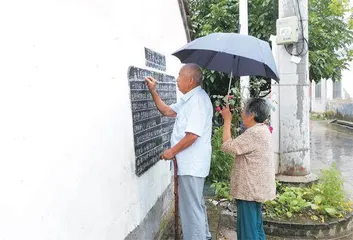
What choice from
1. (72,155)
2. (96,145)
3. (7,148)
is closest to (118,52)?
(96,145)

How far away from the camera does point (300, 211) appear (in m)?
4.29

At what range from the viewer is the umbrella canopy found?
9.21ft

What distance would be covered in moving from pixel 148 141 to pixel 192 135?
70cm

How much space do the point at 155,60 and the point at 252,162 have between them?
159 centimetres

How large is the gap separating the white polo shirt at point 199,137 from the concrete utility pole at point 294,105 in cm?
269

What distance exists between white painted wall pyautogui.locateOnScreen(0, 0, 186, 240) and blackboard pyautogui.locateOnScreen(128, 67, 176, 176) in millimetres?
120

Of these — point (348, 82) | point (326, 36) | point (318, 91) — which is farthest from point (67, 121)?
point (318, 91)

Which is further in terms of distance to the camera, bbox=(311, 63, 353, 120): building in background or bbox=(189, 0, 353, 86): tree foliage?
bbox=(311, 63, 353, 120): building in background

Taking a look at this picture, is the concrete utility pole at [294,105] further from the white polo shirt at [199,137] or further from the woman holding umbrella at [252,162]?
the white polo shirt at [199,137]

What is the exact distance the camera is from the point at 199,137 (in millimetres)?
2885

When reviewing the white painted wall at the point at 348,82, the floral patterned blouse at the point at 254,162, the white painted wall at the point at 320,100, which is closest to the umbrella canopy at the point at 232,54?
the floral patterned blouse at the point at 254,162

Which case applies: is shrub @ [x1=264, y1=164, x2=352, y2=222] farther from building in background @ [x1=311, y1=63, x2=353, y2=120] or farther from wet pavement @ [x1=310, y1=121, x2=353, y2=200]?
building in background @ [x1=311, y1=63, x2=353, y2=120]

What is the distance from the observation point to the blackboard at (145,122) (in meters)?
2.98

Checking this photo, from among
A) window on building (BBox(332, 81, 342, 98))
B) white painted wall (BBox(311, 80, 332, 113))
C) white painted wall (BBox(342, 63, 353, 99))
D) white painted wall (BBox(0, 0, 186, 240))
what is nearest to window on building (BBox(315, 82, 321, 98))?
white painted wall (BBox(311, 80, 332, 113))
